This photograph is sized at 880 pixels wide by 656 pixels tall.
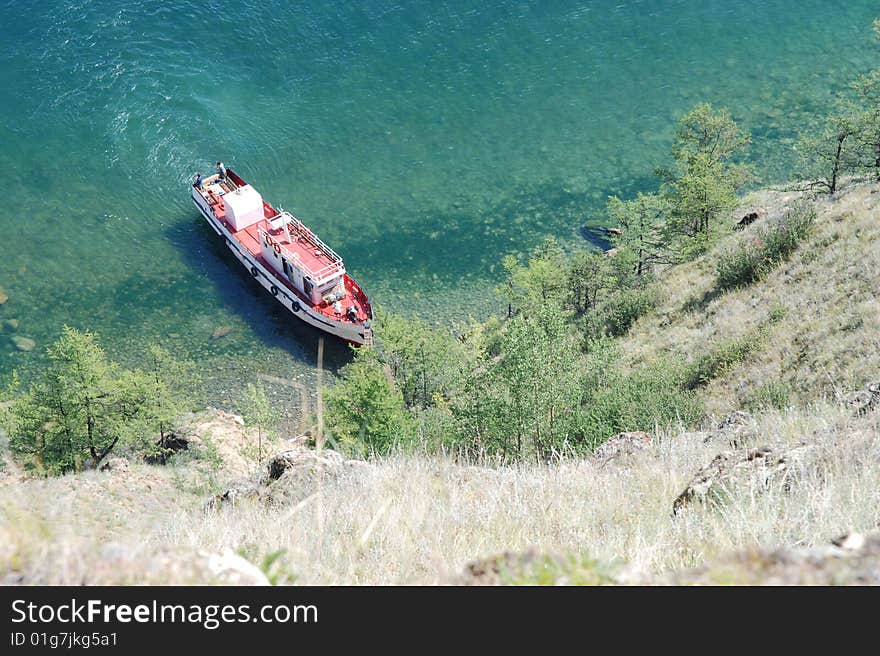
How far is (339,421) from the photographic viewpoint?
28531 mm

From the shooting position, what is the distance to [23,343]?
3862 centimetres

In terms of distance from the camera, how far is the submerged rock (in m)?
38.5

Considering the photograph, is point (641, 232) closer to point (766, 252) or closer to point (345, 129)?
point (766, 252)

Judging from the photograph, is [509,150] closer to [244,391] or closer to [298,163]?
[298,163]

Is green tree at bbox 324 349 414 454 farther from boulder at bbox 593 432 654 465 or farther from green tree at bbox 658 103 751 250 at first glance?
green tree at bbox 658 103 751 250

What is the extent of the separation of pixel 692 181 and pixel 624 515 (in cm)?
3032

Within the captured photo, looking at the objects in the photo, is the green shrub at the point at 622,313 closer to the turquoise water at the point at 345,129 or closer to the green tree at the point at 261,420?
the turquoise water at the point at 345,129

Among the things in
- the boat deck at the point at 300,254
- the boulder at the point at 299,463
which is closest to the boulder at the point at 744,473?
the boulder at the point at 299,463

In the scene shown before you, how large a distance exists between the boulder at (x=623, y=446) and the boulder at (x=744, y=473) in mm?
3649

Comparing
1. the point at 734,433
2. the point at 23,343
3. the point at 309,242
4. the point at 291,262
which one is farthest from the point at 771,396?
the point at 23,343

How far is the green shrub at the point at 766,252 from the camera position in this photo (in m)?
30.5

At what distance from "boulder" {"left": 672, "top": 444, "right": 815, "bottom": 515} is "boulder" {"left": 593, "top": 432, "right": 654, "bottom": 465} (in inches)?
144

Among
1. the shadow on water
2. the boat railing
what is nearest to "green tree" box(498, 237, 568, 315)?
the shadow on water

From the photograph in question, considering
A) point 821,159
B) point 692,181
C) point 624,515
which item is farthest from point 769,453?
point 821,159
